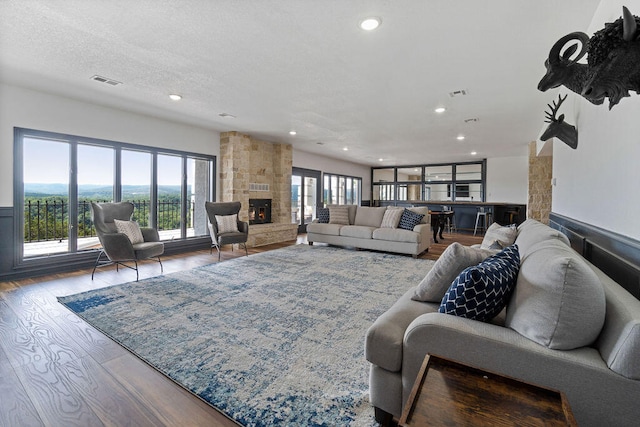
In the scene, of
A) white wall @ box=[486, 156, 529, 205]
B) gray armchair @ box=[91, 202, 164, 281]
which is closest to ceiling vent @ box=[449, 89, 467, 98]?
gray armchair @ box=[91, 202, 164, 281]

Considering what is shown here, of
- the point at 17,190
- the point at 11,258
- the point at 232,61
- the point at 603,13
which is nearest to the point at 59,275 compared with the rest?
the point at 11,258

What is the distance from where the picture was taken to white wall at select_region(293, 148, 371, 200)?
883 cm

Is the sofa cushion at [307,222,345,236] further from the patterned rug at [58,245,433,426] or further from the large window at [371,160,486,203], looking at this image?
the large window at [371,160,486,203]

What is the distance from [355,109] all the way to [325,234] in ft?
9.40

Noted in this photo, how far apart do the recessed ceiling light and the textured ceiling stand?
5cm

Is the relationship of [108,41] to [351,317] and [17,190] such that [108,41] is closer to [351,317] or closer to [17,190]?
[17,190]

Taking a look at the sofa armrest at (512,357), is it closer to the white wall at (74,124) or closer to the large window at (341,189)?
the white wall at (74,124)

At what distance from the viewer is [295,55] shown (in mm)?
2885

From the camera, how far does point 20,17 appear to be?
7.63ft

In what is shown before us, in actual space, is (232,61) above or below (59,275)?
above

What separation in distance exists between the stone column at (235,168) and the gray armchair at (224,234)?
0.62 meters

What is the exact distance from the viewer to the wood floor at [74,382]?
4.97ft

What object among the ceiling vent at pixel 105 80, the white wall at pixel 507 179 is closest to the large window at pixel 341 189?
the white wall at pixel 507 179

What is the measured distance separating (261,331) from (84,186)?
4.20 m
